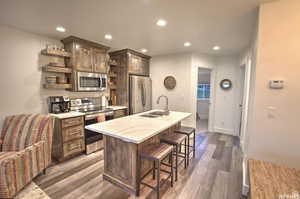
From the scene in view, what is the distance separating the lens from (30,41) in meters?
2.86

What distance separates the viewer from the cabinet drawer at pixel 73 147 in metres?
2.77

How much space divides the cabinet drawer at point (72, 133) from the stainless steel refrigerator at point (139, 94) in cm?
167

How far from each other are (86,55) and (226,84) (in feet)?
14.2

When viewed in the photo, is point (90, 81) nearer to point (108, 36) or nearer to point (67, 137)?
point (108, 36)

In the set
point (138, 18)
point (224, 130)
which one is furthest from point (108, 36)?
point (224, 130)

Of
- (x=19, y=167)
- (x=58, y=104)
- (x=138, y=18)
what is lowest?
(x=19, y=167)

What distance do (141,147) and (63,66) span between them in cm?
272

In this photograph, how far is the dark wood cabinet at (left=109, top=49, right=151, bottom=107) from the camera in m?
4.22

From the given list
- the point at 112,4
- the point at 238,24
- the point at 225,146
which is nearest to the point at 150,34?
the point at 112,4

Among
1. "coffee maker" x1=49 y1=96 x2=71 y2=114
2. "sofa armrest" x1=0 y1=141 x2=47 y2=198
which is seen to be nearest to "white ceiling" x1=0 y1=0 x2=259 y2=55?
"coffee maker" x1=49 y1=96 x2=71 y2=114

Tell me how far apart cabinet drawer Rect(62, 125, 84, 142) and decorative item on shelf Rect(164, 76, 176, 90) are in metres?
2.99

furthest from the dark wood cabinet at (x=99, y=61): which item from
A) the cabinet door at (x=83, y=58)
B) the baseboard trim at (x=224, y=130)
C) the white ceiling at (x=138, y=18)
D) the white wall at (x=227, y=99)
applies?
the baseboard trim at (x=224, y=130)

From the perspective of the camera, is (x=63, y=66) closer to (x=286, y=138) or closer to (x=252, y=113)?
(x=252, y=113)

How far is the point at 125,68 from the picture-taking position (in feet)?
13.9
